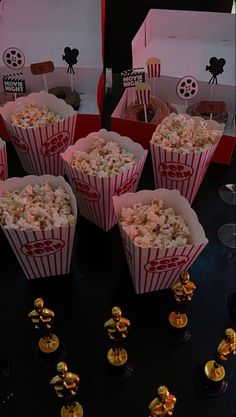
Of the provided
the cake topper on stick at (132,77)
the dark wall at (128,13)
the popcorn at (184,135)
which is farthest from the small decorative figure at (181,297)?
the dark wall at (128,13)

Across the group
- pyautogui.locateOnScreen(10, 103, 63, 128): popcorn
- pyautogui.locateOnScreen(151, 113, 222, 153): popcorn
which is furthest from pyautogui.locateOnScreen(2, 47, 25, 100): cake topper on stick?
pyautogui.locateOnScreen(151, 113, 222, 153): popcorn

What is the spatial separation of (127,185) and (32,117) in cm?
72

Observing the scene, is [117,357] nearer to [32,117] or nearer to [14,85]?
[32,117]

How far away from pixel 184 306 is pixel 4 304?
802 millimetres

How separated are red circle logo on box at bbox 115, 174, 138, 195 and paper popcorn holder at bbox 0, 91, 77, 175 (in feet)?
1.73

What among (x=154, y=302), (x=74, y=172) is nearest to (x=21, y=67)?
(x=74, y=172)

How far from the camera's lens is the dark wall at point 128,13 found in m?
3.43

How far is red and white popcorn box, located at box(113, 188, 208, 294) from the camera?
68.3 inches

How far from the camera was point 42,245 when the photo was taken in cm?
186

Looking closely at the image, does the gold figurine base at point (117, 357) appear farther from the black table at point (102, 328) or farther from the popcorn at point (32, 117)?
the popcorn at point (32, 117)

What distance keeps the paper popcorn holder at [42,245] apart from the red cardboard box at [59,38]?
41.8 inches

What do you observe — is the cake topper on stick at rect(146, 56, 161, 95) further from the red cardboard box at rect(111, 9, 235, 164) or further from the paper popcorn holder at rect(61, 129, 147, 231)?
the paper popcorn holder at rect(61, 129, 147, 231)

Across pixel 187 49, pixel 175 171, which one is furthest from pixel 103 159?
pixel 187 49

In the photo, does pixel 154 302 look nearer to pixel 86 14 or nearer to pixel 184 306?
pixel 184 306
